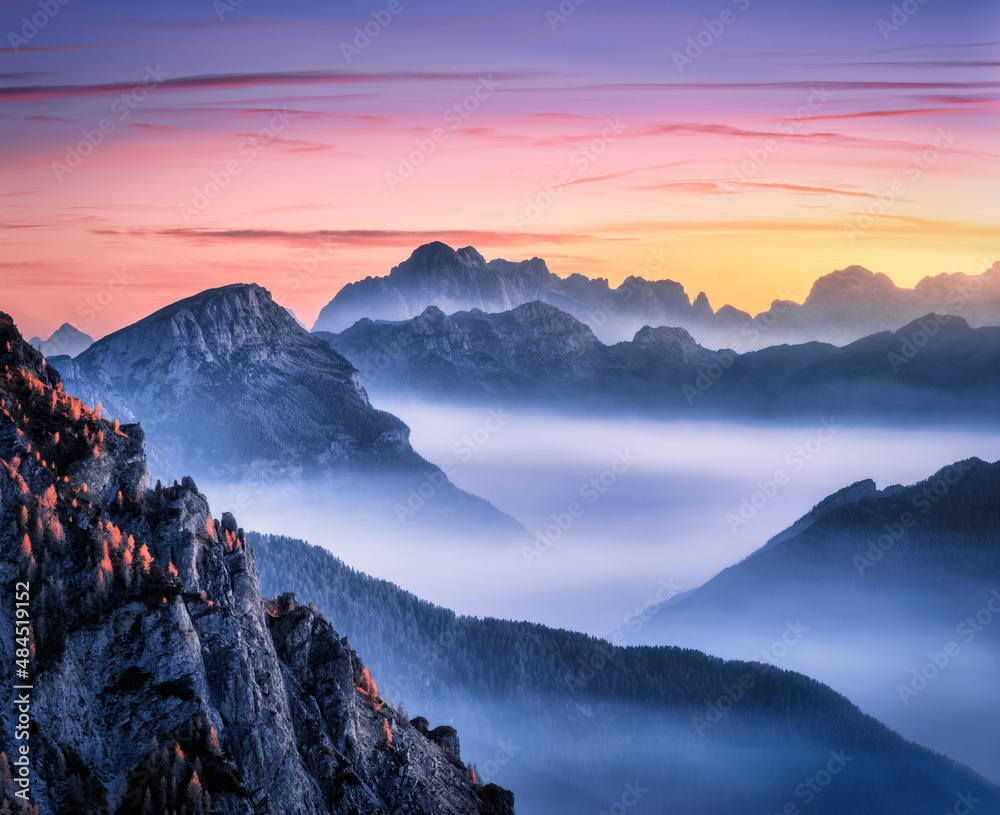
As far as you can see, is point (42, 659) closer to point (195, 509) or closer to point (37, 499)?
point (37, 499)

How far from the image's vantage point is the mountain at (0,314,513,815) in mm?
68125

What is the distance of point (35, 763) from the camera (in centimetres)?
6556

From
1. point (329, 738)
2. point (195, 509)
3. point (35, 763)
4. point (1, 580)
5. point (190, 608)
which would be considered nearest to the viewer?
point (35, 763)

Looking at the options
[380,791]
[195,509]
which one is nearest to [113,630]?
[195,509]

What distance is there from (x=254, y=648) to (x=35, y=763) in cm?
2244

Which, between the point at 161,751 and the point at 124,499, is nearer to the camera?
the point at 161,751

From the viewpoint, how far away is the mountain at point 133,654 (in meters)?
68.1

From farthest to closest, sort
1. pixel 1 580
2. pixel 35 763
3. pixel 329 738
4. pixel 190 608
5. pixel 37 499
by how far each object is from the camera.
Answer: pixel 329 738 → pixel 190 608 → pixel 37 499 → pixel 1 580 → pixel 35 763

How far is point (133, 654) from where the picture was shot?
241ft

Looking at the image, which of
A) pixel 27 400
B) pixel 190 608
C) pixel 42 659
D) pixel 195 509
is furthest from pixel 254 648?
pixel 27 400

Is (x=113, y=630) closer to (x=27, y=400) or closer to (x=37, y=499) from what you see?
(x=37, y=499)

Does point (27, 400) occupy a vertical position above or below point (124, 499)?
above

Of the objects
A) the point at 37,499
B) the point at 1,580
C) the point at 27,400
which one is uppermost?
the point at 27,400

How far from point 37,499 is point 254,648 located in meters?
23.2
